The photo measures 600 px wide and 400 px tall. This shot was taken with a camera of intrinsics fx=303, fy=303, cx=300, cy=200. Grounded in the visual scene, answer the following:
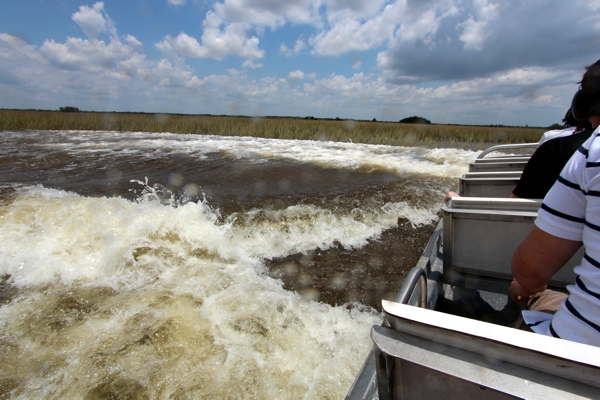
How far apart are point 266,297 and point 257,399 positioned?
1000 millimetres

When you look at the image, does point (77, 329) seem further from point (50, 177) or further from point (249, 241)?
point (50, 177)

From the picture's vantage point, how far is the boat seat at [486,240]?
1.73 m

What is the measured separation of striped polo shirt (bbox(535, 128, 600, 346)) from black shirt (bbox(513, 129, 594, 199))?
111 cm

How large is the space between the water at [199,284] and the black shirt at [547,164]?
5.26 ft

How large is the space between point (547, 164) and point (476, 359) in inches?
65.3

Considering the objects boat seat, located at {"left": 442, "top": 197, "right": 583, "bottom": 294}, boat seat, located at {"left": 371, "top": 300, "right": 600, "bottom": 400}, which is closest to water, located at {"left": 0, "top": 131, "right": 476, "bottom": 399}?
boat seat, located at {"left": 442, "top": 197, "right": 583, "bottom": 294}

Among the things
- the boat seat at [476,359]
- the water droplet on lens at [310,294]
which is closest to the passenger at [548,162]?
the boat seat at [476,359]

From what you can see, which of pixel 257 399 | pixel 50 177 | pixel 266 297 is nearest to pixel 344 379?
pixel 257 399

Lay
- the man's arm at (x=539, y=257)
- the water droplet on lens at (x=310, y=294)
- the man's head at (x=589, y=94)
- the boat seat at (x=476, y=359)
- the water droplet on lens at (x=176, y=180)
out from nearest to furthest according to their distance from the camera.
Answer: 1. the boat seat at (x=476, y=359)
2. the man's arm at (x=539, y=257)
3. the man's head at (x=589, y=94)
4. the water droplet on lens at (x=310, y=294)
5. the water droplet on lens at (x=176, y=180)

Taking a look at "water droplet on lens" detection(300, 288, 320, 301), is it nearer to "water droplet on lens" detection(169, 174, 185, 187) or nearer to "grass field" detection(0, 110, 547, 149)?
"water droplet on lens" detection(169, 174, 185, 187)

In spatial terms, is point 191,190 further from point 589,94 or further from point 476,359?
point 476,359

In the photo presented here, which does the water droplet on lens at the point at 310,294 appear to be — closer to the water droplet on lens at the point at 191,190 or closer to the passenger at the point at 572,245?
the passenger at the point at 572,245

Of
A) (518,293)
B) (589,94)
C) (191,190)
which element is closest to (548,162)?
(589,94)

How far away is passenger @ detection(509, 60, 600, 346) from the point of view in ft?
2.83
